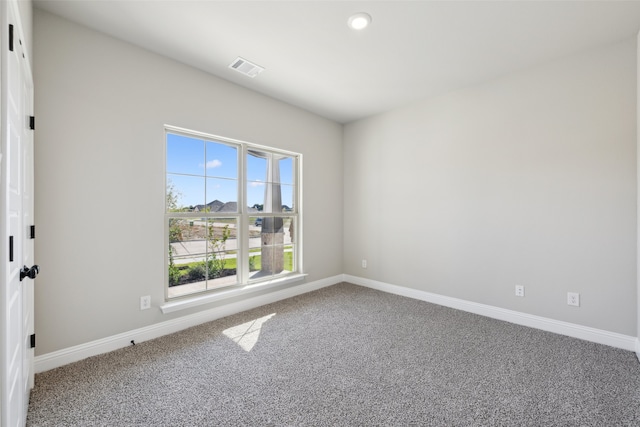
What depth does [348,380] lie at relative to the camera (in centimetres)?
199

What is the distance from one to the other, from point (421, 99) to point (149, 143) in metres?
3.25

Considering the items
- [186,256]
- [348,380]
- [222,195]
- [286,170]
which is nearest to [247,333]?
[186,256]

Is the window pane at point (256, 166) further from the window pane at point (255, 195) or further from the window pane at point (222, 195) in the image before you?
the window pane at point (222, 195)

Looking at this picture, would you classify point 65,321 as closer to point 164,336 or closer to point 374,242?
point 164,336

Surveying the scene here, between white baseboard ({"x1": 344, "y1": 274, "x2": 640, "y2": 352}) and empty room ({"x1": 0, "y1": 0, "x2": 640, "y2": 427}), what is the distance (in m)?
0.02

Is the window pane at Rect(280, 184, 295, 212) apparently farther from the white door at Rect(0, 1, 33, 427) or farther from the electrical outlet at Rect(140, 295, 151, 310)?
the white door at Rect(0, 1, 33, 427)

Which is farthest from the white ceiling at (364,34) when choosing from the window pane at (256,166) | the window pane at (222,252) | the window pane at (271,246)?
the window pane at (271,246)

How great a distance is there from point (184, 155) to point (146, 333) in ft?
5.79

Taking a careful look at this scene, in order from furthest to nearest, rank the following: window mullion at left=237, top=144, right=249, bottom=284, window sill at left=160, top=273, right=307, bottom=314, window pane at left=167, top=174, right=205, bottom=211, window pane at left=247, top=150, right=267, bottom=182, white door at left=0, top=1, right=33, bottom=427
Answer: window pane at left=247, top=150, right=267, bottom=182 < window mullion at left=237, top=144, right=249, bottom=284 < window pane at left=167, top=174, right=205, bottom=211 < window sill at left=160, top=273, right=307, bottom=314 < white door at left=0, top=1, right=33, bottom=427

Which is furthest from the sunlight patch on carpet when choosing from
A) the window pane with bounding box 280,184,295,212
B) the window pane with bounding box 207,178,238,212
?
the window pane with bounding box 280,184,295,212

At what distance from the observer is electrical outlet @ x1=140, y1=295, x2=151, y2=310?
259 centimetres

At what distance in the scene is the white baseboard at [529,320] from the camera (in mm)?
2471

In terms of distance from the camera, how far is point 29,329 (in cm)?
183

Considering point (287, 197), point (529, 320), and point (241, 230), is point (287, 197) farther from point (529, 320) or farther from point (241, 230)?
point (529, 320)
